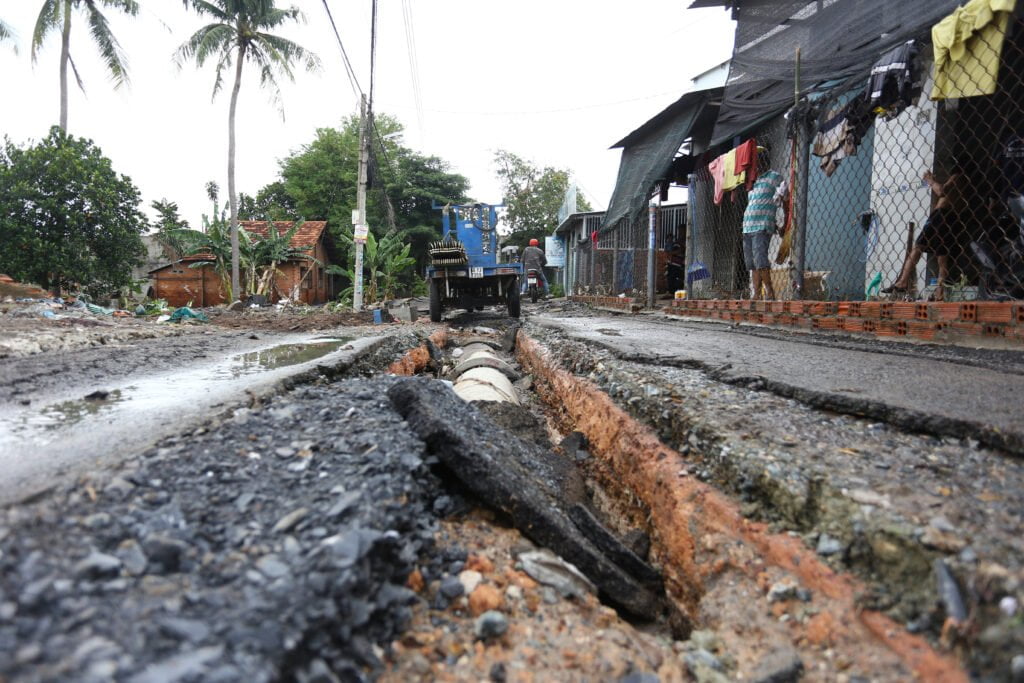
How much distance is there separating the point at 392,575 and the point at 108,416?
1611 mm

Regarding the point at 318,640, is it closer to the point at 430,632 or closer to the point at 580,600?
the point at 430,632

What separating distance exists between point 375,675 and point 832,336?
420cm

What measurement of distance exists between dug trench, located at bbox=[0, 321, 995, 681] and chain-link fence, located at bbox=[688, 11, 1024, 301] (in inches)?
137

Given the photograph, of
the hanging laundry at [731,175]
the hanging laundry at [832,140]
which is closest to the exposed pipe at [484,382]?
the hanging laundry at [832,140]

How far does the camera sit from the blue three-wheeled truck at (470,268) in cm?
941

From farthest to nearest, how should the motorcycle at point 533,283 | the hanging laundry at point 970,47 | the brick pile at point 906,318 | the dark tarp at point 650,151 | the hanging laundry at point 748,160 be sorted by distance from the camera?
the motorcycle at point 533,283 → the dark tarp at point 650,151 → the hanging laundry at point 748,160 → the hanging laundry at point 970,47 → the brick pile at point 906,318

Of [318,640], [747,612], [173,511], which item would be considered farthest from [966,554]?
[173,511]

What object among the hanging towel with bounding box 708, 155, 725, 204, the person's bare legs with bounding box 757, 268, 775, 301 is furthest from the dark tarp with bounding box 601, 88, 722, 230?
the person's bare legs with bounding box 757, 268, 775, 301

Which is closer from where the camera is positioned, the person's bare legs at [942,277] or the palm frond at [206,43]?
the person's bare legs at [942,277]

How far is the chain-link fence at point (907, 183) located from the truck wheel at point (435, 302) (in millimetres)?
4425

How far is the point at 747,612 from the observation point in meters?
1.24

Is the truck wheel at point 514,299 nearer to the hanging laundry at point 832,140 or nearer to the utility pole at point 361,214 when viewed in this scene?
the utility pole at point 361,214

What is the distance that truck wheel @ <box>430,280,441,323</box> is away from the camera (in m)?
9.66

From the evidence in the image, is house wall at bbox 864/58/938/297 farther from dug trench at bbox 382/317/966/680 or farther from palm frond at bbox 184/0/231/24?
palm frond at bbox 184/0/231/24
